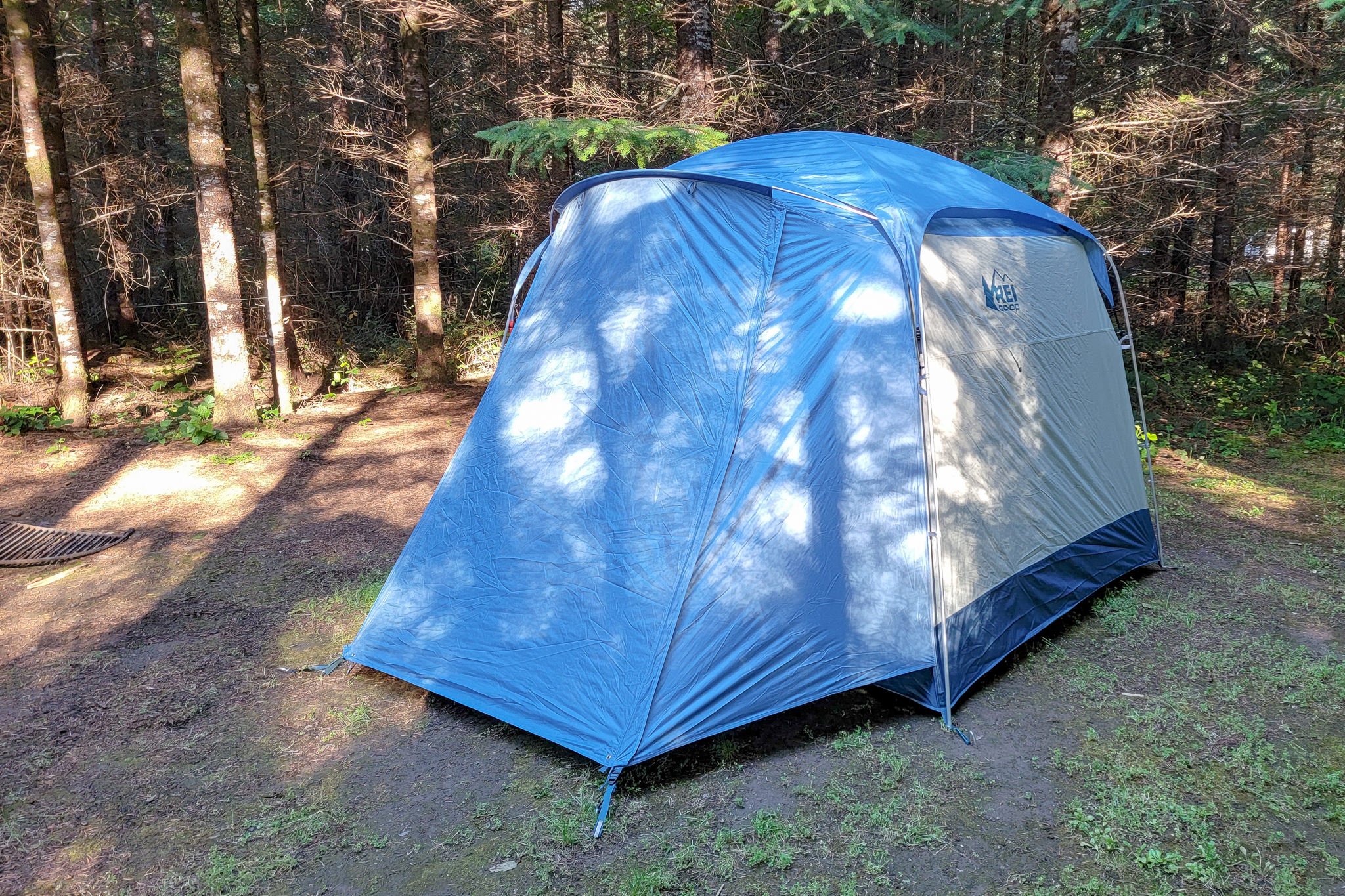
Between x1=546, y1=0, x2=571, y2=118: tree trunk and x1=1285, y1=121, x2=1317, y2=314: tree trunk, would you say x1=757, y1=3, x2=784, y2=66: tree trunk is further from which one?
x1=1285, y1=121, x2=1317, y2=314: tree trunk

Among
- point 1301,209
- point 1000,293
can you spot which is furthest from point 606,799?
point 1301,209

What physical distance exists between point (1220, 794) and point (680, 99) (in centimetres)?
774

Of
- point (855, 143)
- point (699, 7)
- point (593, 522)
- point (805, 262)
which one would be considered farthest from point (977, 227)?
point (699, 7)

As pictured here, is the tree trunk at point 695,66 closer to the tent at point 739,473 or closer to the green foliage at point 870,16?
the green foliage at point 870,16

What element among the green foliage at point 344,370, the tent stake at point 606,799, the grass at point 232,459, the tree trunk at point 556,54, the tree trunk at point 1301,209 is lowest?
the tent stake at point 606,799

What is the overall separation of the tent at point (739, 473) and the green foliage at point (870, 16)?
385 centimetres

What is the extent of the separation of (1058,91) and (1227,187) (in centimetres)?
309

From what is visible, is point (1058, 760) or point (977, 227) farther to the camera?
point (977, 227)

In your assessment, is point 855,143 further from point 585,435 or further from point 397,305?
point 397,305

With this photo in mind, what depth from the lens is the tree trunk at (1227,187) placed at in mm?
9008

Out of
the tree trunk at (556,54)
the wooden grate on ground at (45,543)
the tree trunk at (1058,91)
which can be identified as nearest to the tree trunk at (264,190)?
the tree trunk at (556,54)

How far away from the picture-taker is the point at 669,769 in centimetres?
356

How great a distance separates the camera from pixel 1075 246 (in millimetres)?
5453

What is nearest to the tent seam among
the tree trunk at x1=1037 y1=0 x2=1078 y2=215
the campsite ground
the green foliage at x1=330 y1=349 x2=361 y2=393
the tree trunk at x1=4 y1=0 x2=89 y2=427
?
the campsite ground
